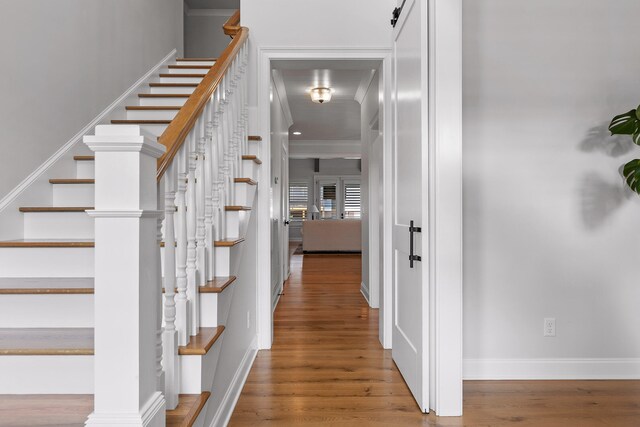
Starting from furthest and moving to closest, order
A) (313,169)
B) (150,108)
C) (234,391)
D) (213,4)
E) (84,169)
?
(313,169) → (213,4) → (150,108) → (84,169) → (234,391)

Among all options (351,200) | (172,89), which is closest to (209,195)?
(172,89)

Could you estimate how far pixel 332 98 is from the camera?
245 inches

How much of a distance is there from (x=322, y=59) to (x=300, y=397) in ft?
7.64

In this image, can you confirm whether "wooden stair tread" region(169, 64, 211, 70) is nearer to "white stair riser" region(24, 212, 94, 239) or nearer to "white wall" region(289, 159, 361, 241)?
"white stair riser" region(24, 212, 94, 239)

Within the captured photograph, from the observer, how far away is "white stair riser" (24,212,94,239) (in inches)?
85.6

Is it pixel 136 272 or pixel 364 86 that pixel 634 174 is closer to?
pixel 136 272

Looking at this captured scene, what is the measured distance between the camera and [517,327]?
237 cm

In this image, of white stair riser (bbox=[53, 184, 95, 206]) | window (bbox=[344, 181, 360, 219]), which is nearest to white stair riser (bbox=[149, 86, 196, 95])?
white stair riser (bbox=[53, 184, 95, 206])

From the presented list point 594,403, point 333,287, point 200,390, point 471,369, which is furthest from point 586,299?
point 333,287

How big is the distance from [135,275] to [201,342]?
0.57 metres

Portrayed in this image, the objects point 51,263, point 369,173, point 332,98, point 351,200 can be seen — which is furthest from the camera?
point 351,200

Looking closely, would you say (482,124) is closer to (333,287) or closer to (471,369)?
(471,369)

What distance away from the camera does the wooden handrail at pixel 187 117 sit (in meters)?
1.24

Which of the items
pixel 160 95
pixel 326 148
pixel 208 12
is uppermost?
pixel 208 12
